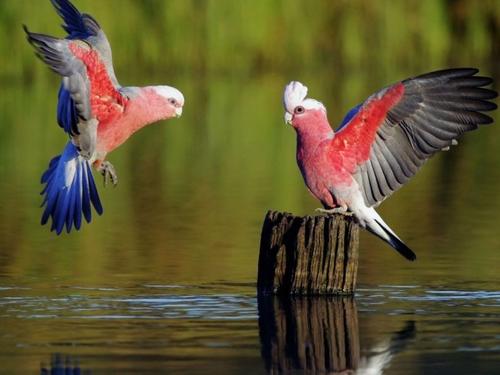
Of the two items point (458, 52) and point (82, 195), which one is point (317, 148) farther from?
point (458, 52)

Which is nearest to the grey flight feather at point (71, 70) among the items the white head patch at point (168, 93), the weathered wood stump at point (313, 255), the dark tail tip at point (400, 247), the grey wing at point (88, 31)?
the grey wing at point (88, 31)

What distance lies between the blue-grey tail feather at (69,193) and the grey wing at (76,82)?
0.13m

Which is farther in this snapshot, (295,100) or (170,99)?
(170,99)

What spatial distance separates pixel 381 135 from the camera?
30.9ft

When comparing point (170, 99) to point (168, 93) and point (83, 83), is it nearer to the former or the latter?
point (168, 93)

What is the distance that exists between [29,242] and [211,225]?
1418 millimetres

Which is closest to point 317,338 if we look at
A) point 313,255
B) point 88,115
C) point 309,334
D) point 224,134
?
point 309,334

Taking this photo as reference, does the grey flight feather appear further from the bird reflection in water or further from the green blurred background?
the bird reflection in water

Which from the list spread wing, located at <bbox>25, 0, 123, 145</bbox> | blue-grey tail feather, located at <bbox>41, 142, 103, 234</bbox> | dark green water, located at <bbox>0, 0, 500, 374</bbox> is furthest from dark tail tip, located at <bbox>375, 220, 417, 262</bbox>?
spread wing, located at <bbox>25, 0, 123, 145</bbox>

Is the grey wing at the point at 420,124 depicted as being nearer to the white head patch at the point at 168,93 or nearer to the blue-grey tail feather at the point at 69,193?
the white head patch at the point at 168,93

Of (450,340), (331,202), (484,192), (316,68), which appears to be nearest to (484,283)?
(331,202)

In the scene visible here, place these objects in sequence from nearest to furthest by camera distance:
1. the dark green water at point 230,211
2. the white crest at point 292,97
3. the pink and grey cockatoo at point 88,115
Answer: the dark green water at point 230,211
the white crest at point 292,97
the pink and grey cockatoo at point 88,115

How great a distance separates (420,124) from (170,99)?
58.5 inches

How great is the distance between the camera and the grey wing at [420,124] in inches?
366
